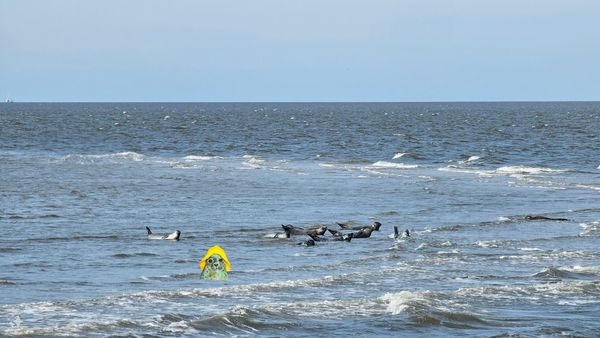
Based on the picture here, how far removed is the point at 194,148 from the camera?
206 feet

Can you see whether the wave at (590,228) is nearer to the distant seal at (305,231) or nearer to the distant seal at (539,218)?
the distant seal at (539,218)

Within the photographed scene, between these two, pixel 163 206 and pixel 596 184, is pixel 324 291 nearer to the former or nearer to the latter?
pixel 163 206

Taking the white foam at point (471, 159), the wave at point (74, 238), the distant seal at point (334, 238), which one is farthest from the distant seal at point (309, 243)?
the white foam at point (471, 159)

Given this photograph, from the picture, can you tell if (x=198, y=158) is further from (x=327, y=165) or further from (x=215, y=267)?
(x=215, y=267)

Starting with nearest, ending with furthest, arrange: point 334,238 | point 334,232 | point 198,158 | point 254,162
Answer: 1. point 334,238
2. point 334,232
3. point 254,162
4. point 198,158

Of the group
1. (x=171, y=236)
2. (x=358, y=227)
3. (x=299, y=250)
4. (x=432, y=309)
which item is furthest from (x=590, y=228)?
(x=432, y=309)

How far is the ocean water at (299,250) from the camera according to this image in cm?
1516

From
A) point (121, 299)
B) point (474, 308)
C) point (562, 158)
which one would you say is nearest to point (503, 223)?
point (474, 308)

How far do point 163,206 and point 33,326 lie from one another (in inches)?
636

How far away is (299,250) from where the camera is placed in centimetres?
2219

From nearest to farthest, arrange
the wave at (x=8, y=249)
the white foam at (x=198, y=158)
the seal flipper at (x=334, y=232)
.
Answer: the wave at (x=8, y=249), the seal flipper at (x=334, y=232), the white foam at (x=198, y=158)

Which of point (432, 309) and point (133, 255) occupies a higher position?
point (133, 255)

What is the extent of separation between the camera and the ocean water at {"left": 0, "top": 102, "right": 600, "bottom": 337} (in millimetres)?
15156

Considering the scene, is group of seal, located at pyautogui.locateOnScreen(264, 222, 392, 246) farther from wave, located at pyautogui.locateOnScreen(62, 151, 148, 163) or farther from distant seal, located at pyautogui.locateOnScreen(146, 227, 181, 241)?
wave, located at pyautogui.locateOnScreen(62, 151, 148, 163)
